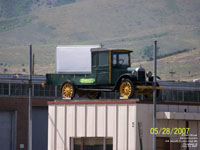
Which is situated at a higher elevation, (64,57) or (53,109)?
(64,57)

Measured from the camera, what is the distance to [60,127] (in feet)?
139

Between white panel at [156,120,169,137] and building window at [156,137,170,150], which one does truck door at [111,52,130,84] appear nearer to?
white panel at [156,120,169,137]

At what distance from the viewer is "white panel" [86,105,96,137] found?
4094 cm

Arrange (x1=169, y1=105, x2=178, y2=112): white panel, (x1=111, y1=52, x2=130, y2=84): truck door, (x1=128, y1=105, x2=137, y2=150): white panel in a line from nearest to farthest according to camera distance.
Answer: (x1=128, y1=105, x2=137, y2=150): white panel, (x1=111, y1=52, x2=130, y2=84): truck door, (x1=169, y1=105, x2=178, y2=112): white panel

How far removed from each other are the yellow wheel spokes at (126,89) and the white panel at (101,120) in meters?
1.65

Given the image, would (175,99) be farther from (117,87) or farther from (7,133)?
(117,87)

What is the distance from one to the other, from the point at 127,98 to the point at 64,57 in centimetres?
653

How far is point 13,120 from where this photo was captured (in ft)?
203

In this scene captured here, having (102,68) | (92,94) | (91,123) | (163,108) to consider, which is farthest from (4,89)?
(163,108)

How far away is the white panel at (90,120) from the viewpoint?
40.9m

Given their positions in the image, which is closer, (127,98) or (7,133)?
(127,98)

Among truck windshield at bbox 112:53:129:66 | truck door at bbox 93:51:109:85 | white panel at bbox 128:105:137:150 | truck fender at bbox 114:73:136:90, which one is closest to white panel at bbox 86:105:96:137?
truck door at bbox 93:51:109:85

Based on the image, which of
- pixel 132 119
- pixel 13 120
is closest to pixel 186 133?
pixel 132 119
